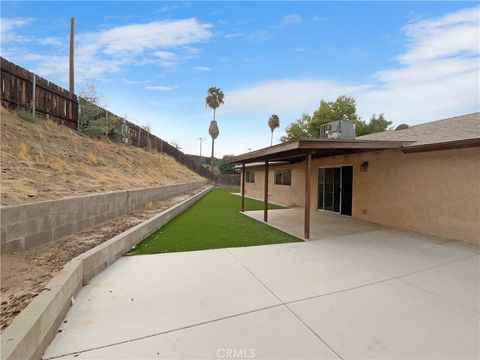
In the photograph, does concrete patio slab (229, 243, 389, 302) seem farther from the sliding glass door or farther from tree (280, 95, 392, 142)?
tree (280, 95, 392, 142)

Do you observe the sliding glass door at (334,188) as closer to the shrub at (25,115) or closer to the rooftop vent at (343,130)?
the rooftop vent at (343,130)

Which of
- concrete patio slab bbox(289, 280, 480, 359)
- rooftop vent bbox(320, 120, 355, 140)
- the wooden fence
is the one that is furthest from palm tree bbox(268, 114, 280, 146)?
concrete patio slab bbox(289, 280, 480, 359)

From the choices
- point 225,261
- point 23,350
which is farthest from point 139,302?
point 225,261

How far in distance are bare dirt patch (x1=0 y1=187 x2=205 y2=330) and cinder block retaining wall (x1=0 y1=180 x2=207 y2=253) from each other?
0.47ft

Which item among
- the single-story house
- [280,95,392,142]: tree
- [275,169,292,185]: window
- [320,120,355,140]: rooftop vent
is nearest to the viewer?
the single-story house

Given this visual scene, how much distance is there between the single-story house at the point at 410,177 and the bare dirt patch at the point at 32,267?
4715mm

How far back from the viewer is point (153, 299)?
2873 millimetres

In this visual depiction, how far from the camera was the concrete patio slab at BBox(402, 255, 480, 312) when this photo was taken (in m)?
3.03

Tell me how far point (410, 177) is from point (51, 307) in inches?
338

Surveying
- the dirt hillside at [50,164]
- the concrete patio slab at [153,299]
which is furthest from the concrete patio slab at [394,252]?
the dirt hillside at [50,164]

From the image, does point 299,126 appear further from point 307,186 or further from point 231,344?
point 231,344

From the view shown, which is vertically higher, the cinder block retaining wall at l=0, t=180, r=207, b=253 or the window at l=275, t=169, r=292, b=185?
the window at l=275, t=169, r=292, b=185

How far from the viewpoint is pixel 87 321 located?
238 cm

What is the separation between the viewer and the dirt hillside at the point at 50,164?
4.02 meters
